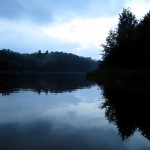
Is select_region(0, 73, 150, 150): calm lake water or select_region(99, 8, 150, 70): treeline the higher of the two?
select_region(99, 8, 150, 70): treeline

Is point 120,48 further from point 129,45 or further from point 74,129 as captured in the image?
point 74,129

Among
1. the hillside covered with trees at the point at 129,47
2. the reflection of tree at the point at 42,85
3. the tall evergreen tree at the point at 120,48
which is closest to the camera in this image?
the reflection of tree at the point at 42,85

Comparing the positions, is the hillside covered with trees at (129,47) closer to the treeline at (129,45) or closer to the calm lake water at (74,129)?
the treeline at (129,45)

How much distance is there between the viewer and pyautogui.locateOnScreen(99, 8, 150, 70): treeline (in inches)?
2021

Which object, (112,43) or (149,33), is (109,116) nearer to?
(149,33)

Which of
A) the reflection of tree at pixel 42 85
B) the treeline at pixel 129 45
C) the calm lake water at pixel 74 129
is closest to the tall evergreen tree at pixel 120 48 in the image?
the treeline at pixel 129 45

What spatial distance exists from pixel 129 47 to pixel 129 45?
646 mm

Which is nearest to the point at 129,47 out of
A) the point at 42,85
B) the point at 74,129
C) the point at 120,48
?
the point at 120,48

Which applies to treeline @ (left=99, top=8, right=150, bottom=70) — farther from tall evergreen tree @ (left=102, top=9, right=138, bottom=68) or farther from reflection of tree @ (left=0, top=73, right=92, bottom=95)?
reflection of tree @ (left=0, top=73, right=92, bottom=95)

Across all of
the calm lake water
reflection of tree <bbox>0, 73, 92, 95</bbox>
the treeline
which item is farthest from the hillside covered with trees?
the calm lake water

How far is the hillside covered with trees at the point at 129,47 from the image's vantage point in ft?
168

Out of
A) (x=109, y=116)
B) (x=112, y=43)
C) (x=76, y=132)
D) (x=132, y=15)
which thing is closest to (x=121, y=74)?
(x=112, y=43)

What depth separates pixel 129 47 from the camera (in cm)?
6038

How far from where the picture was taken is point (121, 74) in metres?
54.1
